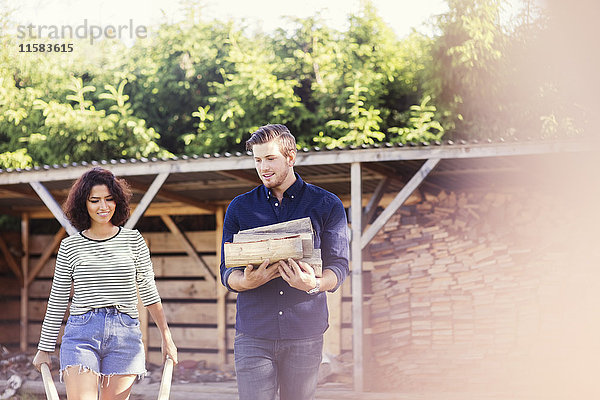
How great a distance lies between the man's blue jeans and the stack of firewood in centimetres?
26

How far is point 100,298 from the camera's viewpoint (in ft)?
9.22

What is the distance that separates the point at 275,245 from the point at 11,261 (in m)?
8.54

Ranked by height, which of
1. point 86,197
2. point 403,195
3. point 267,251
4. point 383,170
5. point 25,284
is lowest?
point 25,284

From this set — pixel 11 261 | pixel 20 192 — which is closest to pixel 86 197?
pixel 20 192

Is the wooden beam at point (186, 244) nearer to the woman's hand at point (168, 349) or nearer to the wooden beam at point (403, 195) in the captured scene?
the wooden beam at point (403, 195)

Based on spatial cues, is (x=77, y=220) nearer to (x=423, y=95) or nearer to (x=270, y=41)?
(x=423, y=95)

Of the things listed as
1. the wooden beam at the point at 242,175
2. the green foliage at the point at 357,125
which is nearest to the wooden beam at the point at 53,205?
the wooden beam at the point at 242,175

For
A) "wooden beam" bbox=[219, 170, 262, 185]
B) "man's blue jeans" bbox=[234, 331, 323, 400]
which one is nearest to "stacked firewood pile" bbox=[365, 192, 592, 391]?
"wooden beam" bbox=[219, 170, 262, 185]

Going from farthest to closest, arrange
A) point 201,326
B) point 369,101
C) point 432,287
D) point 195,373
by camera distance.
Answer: point 369,101
point 201,326
point 195,373
point 432,287

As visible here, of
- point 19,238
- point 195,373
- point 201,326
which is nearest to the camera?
point 195,373

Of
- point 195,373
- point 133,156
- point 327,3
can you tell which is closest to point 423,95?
point 327,3

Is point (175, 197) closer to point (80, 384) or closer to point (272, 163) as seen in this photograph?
point (80, 384)

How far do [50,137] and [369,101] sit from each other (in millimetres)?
6126

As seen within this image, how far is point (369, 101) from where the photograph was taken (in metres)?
13.3
